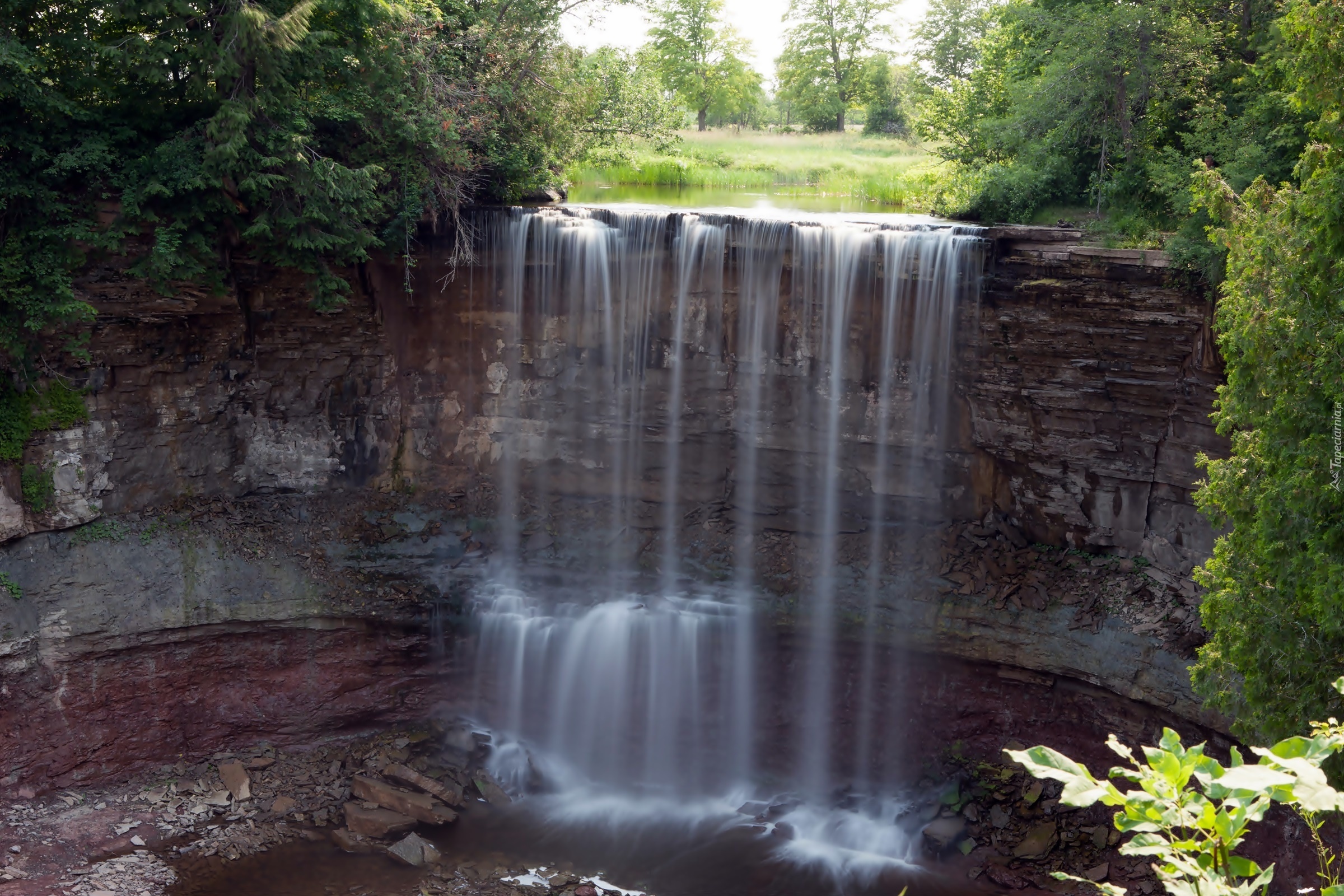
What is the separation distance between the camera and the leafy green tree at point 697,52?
38.3m

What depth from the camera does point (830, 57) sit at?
1580 inches

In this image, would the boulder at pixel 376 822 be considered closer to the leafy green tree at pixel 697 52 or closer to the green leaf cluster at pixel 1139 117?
the green leaf cluster at pixel 1139 117

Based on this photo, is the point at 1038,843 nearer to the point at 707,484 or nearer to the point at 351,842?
the point at 707,484

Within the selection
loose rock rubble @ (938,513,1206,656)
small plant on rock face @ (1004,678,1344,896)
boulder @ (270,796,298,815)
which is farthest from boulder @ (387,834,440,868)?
small plant on rock face @ (1004,678,1344,896)

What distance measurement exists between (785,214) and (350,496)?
9.43 m

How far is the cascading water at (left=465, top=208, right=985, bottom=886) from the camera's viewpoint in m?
15.7

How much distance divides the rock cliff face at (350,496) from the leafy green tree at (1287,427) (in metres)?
3.78

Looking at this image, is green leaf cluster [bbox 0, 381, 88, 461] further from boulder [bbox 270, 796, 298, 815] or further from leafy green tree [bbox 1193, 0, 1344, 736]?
leafy green tree [bbox 1193, 0, 1344, 736]

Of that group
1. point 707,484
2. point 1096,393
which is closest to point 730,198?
point 707,484

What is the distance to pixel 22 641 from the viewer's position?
1418cm

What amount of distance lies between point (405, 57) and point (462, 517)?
7.87 m

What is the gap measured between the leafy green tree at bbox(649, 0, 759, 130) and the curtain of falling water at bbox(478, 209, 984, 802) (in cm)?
2356

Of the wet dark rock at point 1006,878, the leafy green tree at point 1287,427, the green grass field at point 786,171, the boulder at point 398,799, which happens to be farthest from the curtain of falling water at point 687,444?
the leafy green tree at point 1287,427

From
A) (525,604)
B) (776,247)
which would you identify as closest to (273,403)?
(525,604)
